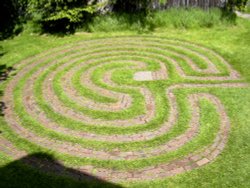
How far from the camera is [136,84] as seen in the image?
1238 centimetres

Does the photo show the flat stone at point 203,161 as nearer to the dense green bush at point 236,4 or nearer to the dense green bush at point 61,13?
the dense green bush at point 61,13

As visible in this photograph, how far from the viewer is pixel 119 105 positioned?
1131 centimetres

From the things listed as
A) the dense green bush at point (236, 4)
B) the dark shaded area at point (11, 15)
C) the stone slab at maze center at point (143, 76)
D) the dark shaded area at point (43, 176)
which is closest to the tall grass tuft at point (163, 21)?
the dense green bush at point (236, 4)

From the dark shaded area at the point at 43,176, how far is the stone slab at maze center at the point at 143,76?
4.68 meters

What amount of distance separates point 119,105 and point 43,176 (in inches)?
140

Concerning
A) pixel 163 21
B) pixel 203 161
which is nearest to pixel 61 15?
pixel 163 21

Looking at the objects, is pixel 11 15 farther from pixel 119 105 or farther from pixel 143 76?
pixel 119 105

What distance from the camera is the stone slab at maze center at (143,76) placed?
41.8 feet

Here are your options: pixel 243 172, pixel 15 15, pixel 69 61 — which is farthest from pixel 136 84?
pixel 15 15

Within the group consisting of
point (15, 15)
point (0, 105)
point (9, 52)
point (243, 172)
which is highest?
point (15, 15)

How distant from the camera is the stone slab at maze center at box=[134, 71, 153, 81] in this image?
1273 centimetres

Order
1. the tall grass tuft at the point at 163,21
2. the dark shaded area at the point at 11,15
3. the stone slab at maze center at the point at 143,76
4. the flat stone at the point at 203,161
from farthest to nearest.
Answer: the dark shaded area at the point at 11,15
the tall grass tuft at the point at 163,21
the stone slab at maze center at the point at 143,76
the flat stone at the point at 203,161

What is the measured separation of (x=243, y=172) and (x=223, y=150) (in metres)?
0.87

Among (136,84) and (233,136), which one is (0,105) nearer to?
(136,84)
